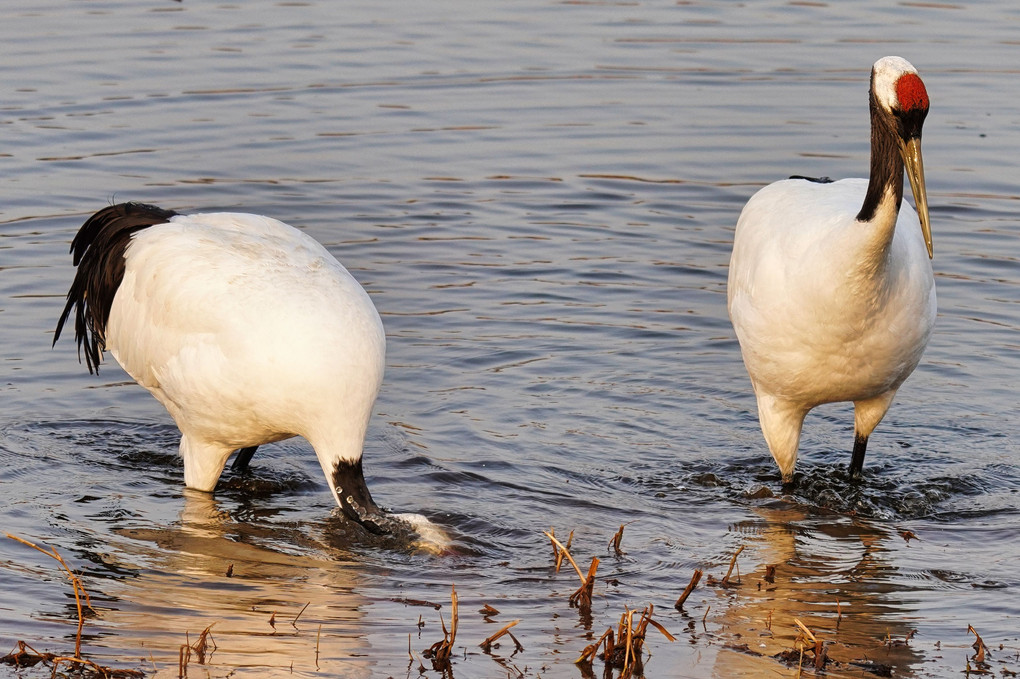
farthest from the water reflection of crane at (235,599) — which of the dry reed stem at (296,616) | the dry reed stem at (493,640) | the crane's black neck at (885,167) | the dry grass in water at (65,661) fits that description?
the crane's black neck at (885,167)

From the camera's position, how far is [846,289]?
6906mm

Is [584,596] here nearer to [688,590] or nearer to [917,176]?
[688,590]

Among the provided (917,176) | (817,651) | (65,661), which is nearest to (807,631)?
(817,651)

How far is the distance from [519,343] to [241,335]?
313cm

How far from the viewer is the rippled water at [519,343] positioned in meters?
5.93

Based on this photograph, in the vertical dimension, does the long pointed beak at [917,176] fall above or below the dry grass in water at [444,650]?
above

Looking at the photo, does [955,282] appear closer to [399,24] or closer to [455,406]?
[455,406]

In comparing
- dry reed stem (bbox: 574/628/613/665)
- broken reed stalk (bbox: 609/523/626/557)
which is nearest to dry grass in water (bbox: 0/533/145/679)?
dry reed stem (bbox: 574/628/613/665)

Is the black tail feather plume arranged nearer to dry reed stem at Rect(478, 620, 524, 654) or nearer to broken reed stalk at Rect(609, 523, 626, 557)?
broken reed stalk at Rect(609, 523, 626, 557)

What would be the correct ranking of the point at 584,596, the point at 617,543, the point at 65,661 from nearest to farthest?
the point at 65,661, the point at 584,596, the point at 617,543

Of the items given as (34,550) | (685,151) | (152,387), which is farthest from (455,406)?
(685,151)

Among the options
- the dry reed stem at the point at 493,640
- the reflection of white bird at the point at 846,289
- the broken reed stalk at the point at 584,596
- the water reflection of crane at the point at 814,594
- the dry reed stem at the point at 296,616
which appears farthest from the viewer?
the reflection of white bird at the point at 846,289

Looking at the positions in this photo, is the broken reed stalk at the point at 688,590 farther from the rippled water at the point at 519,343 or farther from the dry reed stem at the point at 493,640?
the dry reed stem at the point at 493,640

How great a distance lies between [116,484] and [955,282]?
5.77m
